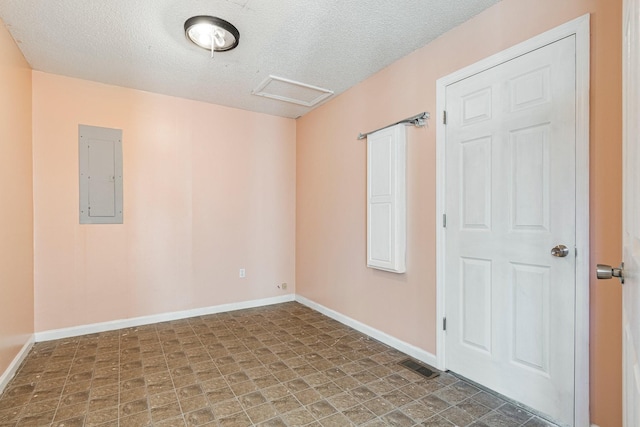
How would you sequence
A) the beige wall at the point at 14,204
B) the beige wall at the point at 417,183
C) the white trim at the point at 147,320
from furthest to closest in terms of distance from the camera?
the white trim at the point at 147,320
the beige wall at the point at 14,204
the beige wall at the point at 417,183

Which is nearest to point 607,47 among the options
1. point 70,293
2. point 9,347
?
point 9,347

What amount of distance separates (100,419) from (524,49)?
11.0ft

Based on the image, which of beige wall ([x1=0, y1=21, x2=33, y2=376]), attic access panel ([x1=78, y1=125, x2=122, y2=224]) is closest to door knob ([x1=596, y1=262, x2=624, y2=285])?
beige wall ([x1=0, y1=21, x2=33, y2=376])

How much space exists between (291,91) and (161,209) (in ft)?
6.48

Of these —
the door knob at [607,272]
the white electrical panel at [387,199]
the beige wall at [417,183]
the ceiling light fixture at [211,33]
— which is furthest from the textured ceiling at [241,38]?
the door knob at [607,272]

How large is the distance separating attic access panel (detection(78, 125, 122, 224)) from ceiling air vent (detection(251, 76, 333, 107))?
1618mm

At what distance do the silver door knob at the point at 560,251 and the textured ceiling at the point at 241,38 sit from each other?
5.26ft

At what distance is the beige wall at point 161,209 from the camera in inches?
121

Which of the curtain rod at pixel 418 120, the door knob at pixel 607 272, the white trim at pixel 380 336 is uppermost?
the curtain rod at pixel 418 120

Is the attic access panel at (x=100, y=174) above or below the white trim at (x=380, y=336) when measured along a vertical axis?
above

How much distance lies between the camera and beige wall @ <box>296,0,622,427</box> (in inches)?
61.6

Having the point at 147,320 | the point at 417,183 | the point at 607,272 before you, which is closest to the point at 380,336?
the point at 417,183

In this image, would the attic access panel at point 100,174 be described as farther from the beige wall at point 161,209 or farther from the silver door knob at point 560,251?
the silver door knob at point 560,251

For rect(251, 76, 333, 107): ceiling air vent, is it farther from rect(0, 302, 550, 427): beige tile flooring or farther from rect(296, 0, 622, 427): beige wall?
rect(0, 302, 550, 427): beige tile flooring
